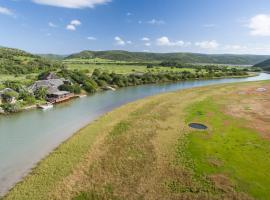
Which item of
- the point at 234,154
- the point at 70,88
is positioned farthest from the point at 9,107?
the point at 234,154

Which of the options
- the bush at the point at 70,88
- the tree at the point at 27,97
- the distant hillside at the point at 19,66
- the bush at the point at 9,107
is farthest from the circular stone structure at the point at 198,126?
the distant hillside at the point at 19,66

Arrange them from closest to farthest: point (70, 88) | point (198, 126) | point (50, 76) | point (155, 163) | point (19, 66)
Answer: point (155, 163) → point (198, 126) → point (70, 88) → point (50, 76) → point (19, 66)

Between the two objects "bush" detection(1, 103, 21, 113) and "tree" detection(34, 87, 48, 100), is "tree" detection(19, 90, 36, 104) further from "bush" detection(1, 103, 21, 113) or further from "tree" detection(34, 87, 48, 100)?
"bush" detection(1, 103, 21, 113)

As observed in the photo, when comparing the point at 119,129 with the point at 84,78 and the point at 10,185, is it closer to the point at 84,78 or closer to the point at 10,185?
the point at 10,185

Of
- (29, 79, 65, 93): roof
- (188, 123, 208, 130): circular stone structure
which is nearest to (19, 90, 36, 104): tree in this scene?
(29, 79, 65, 93): roof

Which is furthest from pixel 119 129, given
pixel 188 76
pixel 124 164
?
pixel 188 76

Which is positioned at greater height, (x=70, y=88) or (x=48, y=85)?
(x=48, y=85)

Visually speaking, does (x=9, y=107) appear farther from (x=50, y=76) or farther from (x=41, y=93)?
(x=50, y=76)

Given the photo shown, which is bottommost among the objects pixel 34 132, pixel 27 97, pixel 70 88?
pixel 34 132
